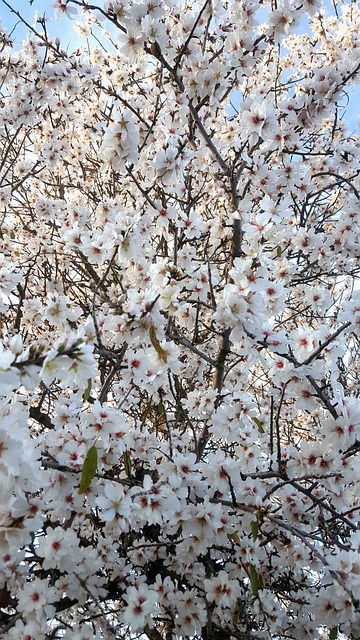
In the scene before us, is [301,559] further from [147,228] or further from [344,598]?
[147,228]

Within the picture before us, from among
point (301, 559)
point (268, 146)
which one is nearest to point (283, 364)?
point (301, 559)

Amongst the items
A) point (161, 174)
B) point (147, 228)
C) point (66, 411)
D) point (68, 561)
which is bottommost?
point (68, 561)

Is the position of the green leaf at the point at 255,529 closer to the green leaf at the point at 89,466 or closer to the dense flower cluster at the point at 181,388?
the dense flower cluster at the point at 181,388

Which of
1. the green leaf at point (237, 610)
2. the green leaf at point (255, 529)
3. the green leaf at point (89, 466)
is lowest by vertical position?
the green leaf at point (237, 610)

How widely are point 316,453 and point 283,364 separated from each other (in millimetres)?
460

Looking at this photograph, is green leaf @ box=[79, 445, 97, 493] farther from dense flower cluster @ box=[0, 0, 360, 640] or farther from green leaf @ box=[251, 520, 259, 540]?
green leaf @ box=[251, 520, 259, 540]

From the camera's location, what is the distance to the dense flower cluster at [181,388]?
1.73 meters

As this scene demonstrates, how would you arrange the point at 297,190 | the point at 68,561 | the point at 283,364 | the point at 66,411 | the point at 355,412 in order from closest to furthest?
the point at 68,561
the point at 355,412
the point at 66,411
the point at 283,364
the point at 297,190

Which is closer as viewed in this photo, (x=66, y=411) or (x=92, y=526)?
(x=66, y=411)

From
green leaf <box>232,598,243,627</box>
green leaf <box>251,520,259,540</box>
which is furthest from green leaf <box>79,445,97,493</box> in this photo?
green leaf <box>232,598,243,627</box>

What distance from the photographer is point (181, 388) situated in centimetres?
395

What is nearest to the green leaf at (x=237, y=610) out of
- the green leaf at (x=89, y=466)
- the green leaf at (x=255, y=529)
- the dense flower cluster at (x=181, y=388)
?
the dense flower cluster at (x=181, y=388)

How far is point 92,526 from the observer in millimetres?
2861

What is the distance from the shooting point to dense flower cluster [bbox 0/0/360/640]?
5.67 feet
